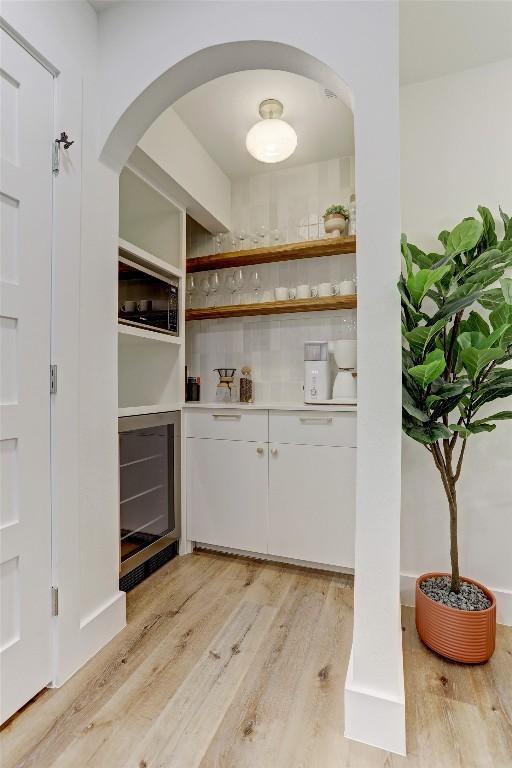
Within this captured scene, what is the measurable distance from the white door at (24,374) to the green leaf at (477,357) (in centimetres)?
147

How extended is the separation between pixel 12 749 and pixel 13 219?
5.28ft

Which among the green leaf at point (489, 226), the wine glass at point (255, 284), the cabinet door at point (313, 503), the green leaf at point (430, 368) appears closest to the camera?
the green leaf at point (430, 368)

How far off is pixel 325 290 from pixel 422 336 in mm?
1270

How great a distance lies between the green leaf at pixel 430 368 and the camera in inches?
50.6

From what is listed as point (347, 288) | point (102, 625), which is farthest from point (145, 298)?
point (102, 625)

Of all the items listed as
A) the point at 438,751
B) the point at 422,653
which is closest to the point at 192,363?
the point at 422,653

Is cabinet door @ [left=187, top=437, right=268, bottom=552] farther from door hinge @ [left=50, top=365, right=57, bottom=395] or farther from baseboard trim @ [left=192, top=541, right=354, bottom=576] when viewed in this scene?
door hinge @ [left=50, top=365, right=57, bottom=395]

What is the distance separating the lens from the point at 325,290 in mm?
2553

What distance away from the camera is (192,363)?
3.07 meters

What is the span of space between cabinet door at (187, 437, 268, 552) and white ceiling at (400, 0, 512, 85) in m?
2.08

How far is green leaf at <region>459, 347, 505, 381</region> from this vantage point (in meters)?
1.34

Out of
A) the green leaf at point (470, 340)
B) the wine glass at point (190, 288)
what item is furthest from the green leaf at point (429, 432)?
the wine glass at point (190, 288)

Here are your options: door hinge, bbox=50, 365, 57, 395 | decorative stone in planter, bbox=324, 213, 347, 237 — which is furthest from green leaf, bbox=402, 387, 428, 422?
decorative stone in planter, bbox=324, 213, 347, 237

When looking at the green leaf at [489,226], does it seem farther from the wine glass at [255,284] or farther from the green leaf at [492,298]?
the wine glass at [255,284]
